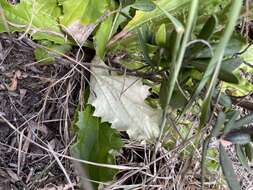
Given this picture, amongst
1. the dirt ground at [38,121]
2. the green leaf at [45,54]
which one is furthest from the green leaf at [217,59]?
the green leaf at [45,54]

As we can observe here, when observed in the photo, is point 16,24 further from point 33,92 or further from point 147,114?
point 147,114

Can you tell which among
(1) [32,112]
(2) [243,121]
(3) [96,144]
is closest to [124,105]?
(3) [96,144]

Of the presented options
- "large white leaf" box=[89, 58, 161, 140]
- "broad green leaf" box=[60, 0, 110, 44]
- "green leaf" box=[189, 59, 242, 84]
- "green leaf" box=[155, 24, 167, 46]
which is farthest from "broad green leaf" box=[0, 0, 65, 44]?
"green leaf" box=[189, 59, 242, 84]

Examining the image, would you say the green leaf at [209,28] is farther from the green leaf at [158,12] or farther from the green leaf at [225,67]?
the green leaf at [158,12]

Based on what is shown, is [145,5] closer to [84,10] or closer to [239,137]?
[84,10]

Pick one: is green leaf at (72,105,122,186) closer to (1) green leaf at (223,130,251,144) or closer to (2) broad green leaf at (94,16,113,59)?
(2) broad green leaf at (94,16,113,59)

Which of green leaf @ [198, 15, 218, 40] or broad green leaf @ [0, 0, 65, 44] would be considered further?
broad green leaf @ [0, 0, 65, 44]
